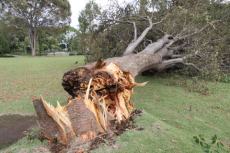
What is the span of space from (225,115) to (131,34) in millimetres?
5047

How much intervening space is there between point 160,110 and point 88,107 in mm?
2594

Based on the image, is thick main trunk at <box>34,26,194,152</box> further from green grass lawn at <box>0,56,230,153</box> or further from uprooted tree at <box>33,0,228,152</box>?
green grass lawn at <box>0,56,230,153</box>

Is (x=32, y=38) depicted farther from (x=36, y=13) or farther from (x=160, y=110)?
(x=160, y=110)

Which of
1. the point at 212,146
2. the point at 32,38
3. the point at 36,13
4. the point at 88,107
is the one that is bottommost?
the point at 212,146

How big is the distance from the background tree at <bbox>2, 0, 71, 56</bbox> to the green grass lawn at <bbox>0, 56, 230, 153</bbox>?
26662 mm

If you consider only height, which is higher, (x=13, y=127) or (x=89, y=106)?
(x=89, y=106)

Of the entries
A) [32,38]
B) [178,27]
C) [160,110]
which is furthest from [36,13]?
[160,110]

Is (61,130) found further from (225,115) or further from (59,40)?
(59,40)

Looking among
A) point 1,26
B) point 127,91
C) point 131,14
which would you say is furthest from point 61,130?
point 1,26

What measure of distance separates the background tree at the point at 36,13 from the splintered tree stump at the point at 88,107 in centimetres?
3236

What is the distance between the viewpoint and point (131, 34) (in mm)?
11000

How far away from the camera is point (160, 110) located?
21.9 feet

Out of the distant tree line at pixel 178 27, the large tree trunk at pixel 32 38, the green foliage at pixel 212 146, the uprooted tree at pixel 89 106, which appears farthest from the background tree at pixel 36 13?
the green foliage at pixel 212 146

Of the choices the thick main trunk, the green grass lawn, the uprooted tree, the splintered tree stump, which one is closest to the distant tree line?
the green grass lawn
